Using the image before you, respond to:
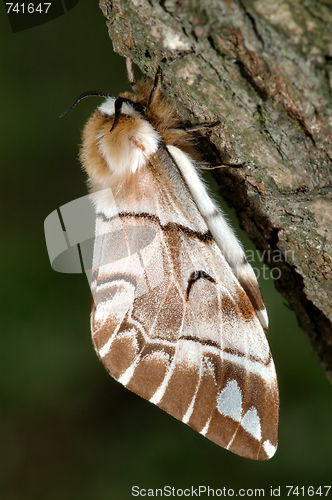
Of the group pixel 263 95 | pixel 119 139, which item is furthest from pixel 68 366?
pixel 263 95

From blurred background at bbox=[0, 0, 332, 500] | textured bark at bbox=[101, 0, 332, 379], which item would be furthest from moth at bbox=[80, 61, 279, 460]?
blurred background at bbox=[0, 0, 332, 500]

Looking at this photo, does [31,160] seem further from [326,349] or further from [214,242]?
[326,349]

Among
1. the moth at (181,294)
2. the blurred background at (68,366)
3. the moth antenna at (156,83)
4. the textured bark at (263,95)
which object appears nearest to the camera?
the textured bark at (263,95)

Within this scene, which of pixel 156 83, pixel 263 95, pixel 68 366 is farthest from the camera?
pixel 68 366

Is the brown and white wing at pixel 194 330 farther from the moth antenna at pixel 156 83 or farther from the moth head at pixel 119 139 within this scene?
the moth antenna at pixel 156 83

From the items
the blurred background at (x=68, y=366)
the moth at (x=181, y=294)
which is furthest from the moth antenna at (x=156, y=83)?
the blurred background at (x=68, y=366)

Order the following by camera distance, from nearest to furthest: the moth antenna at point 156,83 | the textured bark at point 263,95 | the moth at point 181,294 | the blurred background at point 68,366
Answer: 1. the textured bark at point 263,95
2. the moth antenna at point 156,83
3. the moth at point 181,294
4. the blurred background at point 68,366

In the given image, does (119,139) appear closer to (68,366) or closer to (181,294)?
(181,294)
